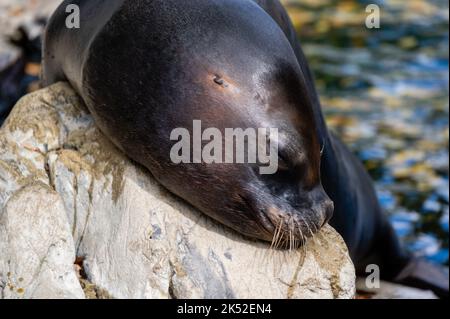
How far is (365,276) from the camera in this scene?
6500 mm

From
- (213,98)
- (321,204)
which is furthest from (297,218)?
(213,98)

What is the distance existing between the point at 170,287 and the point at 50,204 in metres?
0.65

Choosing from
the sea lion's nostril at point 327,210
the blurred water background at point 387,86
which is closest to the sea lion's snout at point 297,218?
the sea lion's nostril at point 327,210

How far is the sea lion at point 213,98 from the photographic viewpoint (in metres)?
3.93

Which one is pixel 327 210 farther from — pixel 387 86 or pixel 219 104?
pixel 387 86

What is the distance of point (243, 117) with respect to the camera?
3896 millimetres

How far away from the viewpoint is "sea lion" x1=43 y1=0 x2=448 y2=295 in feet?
12.9

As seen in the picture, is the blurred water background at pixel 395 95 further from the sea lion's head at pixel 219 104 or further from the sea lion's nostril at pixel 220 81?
the sea lion's nostril at pixel 220 81

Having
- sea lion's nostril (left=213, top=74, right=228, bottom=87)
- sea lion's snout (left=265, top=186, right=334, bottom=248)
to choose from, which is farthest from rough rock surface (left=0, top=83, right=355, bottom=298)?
sea lion's nostril (left=213, top=74, right=228, bottom=87)

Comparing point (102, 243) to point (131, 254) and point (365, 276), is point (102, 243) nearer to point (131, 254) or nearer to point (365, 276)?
point (131, 254)

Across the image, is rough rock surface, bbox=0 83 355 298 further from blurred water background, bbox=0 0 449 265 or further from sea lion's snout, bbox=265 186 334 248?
blurred water background, bbox=0 0 449 265

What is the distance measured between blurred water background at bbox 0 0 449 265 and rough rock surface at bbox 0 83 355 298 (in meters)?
3.18

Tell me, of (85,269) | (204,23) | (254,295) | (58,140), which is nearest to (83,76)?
(58,140)

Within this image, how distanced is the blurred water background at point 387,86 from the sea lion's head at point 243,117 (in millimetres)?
3172
